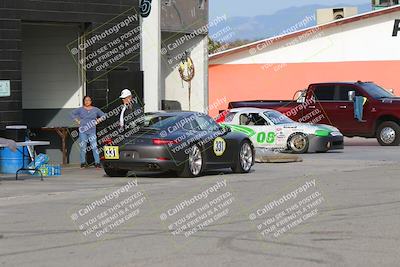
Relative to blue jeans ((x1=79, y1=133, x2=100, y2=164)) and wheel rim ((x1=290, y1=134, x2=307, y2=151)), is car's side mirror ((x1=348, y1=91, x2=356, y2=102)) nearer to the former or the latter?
wheel rim ((x1=290, y1=134, x2=307, y2=151))

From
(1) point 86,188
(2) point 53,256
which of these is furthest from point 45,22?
(2) point 53,256

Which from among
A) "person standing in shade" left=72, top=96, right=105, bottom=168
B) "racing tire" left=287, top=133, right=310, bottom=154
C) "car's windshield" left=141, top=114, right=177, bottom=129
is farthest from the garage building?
"racing tire" left=287, top=133, right=310, bottom=154

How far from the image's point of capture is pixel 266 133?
23734 mm

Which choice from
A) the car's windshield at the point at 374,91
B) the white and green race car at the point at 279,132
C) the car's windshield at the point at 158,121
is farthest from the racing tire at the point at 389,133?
the car's windshield at the point at 158,121

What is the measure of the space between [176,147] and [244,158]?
233 centimetres

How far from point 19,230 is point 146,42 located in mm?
12591

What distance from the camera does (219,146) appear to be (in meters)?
17.1

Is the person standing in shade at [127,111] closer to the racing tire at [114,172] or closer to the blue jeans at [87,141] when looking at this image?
the blue jeans at [87,141]

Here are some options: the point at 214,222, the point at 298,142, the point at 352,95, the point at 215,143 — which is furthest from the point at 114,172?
the point at 352,95

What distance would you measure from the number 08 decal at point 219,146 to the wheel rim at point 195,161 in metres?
0.46

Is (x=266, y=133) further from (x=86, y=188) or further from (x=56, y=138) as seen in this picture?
(x=86, y=188)

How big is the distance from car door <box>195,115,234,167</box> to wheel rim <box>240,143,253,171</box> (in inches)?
12.1

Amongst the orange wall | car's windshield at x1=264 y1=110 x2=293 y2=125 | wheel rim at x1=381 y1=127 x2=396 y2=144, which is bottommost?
wheel rim at x1=381 y1=127 x2=396 y2=144

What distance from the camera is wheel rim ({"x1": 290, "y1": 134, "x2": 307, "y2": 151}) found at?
23922 mm
